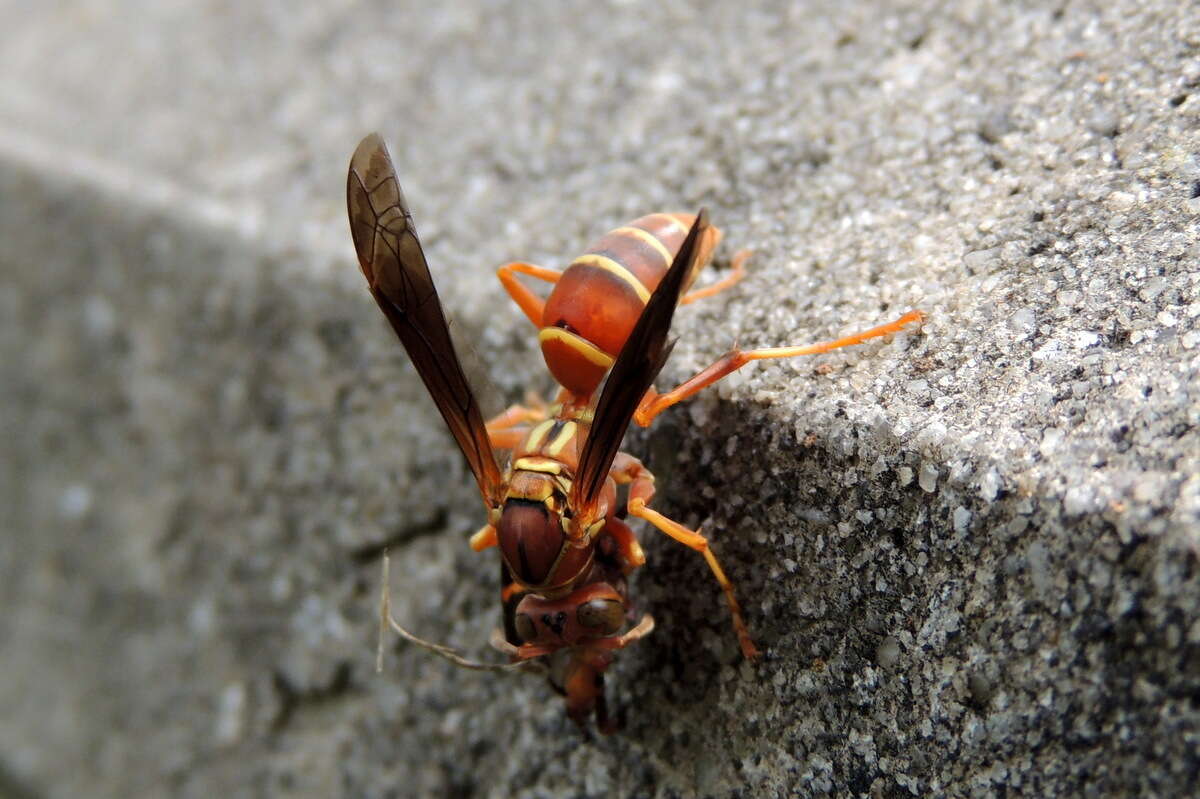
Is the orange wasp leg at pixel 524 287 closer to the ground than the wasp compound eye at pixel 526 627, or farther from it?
farther from it

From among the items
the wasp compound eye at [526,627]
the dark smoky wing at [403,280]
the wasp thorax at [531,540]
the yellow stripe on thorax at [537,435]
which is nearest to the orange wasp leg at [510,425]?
the yellow stripe on thorax at [537,435]

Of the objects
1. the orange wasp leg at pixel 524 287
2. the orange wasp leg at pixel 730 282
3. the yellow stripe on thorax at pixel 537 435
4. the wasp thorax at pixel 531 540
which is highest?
the orange wasp leg at pixel 524 287

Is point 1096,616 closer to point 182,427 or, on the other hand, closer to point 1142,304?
point 1142,304

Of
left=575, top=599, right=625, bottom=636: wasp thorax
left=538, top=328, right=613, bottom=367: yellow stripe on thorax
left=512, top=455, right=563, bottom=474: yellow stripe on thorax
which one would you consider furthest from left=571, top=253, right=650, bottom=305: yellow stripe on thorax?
left=575, top=599, right=625, bottom=636: wasp thorax

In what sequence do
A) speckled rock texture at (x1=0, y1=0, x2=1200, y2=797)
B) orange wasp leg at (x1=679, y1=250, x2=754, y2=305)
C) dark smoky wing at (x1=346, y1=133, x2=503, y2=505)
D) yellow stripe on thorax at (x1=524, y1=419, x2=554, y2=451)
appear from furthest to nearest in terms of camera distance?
orange wasp leg at (x1=679, y1=250, x2=754, y2=305) → yellow stripe on thorax at (x1=524, y1=419, x2=554, y2=451) → dark smoky wing at (x1=346, y1=133, x2=503, y2=505) → speckled rock texture at (x1=0, y1=0, x2=1200, y2=797)

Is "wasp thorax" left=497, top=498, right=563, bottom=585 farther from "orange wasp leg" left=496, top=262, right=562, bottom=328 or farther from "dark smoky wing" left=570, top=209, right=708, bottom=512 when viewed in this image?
"orange wasp leg" left=496, top=262, right=562, bottom=328

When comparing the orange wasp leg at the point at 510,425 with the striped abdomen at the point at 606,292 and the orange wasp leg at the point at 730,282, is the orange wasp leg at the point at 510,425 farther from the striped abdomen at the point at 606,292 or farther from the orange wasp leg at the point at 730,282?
the orange wasp leg at the point at 730,282
